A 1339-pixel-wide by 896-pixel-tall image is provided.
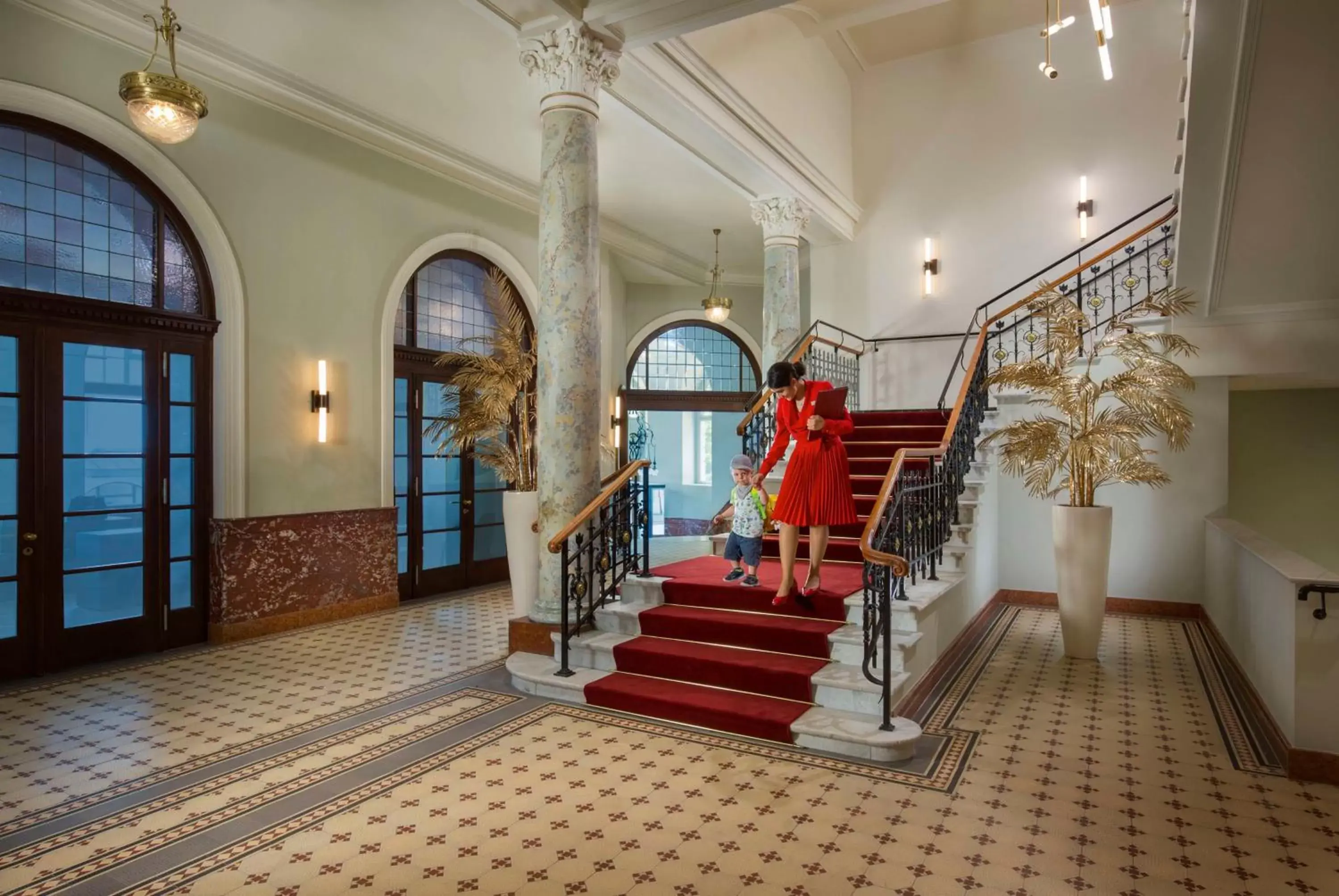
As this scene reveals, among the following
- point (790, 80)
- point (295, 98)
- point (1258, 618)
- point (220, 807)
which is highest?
point (790, 80)

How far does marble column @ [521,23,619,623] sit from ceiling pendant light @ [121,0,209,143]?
2339mm

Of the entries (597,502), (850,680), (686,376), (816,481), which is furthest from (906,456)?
(686,376)

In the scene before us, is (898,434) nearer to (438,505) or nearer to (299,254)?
(438,505)

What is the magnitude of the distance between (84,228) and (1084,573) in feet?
28.6

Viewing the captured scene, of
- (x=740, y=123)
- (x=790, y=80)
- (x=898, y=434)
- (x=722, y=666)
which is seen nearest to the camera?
(x=722, y=666)

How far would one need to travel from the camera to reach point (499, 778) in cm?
419

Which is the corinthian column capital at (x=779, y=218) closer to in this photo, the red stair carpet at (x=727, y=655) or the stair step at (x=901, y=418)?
the stair step at (x=901, y=418)

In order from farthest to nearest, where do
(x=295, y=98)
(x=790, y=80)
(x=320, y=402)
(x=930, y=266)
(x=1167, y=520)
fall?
(x=930, y=266) → (x=790, y=80) → (x=1167, y=520) → (x=320, y=402) → (x=295, y=98)

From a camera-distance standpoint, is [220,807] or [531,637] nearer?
[220,807]

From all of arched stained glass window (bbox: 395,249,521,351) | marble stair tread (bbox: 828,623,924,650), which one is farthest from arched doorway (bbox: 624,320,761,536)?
marble stair tread (bbox: 828,623,924,650)

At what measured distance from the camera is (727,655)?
5496 millimetres

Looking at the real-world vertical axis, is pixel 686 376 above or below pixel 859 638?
above

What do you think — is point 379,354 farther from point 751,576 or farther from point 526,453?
point 751,576

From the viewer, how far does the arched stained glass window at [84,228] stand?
5996mm
